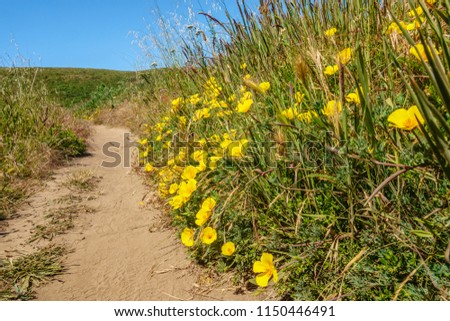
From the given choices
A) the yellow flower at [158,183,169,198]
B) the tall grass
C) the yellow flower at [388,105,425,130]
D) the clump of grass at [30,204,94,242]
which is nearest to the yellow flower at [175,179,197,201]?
the yellow flower at [158,183,169,198]

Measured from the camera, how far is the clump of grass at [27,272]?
75.5 inches

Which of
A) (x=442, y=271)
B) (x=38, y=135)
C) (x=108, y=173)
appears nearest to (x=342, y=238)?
(x=442, y=271)

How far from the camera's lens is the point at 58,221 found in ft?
9.34

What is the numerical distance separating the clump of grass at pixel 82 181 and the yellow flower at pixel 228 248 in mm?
2320

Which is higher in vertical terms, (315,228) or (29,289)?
(315,228)

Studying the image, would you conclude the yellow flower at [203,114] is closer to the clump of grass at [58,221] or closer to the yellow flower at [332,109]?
the clump of grass at [58,221]

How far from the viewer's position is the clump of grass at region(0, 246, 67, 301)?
6.29 feet

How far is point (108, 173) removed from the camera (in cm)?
444

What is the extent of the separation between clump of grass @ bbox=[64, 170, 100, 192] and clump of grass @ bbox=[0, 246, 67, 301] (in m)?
1.39

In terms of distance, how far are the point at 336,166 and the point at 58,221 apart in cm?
224

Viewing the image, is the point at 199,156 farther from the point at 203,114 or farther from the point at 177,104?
the point at 177,104

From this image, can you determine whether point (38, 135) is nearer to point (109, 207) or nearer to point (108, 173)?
point (108, 173)

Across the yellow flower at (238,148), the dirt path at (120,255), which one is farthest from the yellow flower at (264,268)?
the yellow flower at (238,148)
